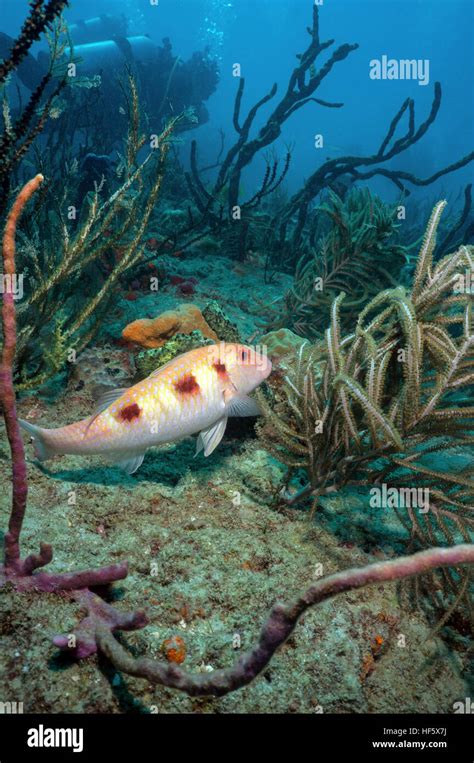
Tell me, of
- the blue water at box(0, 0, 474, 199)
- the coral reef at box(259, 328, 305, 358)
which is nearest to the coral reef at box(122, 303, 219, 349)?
the coral reef at box(259, 328, 305, 358)

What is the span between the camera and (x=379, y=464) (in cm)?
392

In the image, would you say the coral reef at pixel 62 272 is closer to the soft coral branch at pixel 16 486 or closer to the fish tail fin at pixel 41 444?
the fish tail fin at pixel 41 444

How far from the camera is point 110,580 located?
2039mm

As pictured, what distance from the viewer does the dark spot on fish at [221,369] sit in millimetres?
2666

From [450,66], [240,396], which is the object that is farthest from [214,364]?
[450,66]

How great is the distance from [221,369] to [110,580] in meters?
1.40

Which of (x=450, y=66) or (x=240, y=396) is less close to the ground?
(x=450, y=66)

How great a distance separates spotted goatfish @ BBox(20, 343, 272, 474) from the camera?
2475mm

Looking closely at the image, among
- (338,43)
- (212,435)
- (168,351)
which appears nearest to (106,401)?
(212,435)

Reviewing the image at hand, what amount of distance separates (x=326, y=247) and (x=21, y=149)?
4.97 metres

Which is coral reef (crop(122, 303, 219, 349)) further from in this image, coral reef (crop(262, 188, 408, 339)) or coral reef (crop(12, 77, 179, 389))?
coral reef (crop(262, 188, 408, 339))

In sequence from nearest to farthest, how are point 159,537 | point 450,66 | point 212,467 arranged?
point 159,537
point 212,467
point 450,66

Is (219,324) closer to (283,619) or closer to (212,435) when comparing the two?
(212,435)
